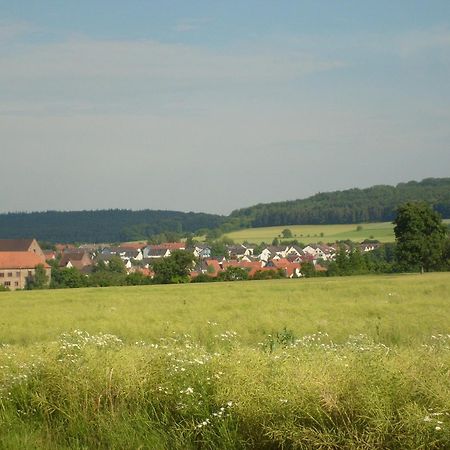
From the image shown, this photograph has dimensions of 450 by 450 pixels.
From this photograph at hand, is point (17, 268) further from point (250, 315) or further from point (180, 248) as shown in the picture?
point (250, 315)

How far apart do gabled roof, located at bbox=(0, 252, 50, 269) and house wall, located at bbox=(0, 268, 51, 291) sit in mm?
682

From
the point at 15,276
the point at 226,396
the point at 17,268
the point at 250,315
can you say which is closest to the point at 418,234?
the point at 250,315

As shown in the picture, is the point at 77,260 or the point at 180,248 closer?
the point at 180,248

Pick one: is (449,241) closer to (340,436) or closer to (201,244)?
(340,436)

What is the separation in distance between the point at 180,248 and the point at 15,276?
2959cm

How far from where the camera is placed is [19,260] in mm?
137625

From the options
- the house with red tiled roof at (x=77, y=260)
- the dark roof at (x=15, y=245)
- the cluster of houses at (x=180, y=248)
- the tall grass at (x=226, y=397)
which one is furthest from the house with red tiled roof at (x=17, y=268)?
the tall grass at (x=226, y=397)

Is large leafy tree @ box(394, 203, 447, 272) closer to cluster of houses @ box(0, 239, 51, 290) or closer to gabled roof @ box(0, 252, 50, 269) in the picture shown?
cluster of houses @ box(0, 239, 51, 290)

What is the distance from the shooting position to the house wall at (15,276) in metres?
134

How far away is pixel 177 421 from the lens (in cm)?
901

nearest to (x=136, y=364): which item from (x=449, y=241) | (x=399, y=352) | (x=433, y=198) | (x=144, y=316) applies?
(x=399, y=352)

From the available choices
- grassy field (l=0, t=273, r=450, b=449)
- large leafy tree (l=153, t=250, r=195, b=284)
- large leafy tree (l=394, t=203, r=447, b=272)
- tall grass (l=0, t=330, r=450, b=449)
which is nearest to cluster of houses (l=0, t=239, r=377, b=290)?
large leafy tree (l=153, t=250, r=195, b=284)

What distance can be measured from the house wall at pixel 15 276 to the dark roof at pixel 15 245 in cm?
945

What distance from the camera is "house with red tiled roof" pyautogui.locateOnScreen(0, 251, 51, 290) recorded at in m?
135
